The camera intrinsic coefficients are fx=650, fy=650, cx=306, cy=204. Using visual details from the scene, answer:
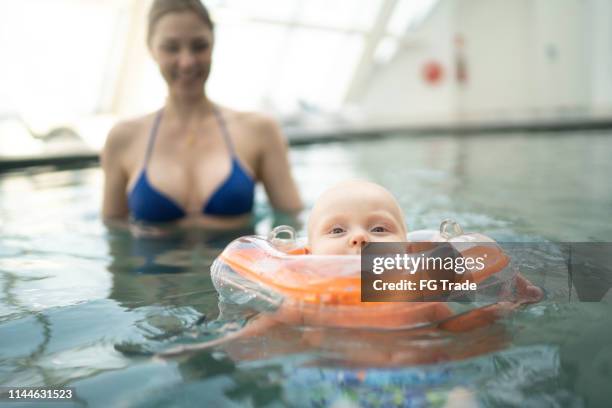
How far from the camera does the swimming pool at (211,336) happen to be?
1.21 metres

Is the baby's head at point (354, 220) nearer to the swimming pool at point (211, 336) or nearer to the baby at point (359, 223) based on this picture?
the baby at point (359, 223)

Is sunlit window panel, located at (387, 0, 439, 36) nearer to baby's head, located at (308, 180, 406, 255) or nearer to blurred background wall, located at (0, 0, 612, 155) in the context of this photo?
blurred background wall, located at (0, 0, 612, 155)

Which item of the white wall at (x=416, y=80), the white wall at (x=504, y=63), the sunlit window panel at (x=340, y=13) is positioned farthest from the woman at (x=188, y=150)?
the white wall at (x=416, y=80)

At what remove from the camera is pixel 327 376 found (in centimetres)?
124

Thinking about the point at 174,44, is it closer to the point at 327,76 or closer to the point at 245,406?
the point at 245,406

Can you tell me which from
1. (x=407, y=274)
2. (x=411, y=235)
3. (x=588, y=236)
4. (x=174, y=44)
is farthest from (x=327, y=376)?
(x=174, y=44)

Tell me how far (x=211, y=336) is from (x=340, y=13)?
1543cm

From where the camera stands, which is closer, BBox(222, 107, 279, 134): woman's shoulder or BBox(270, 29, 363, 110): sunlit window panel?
BBox(222, 107, 279, 134): woman's shoulder

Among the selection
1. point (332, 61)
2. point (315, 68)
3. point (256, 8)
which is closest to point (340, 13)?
point (315, 68)

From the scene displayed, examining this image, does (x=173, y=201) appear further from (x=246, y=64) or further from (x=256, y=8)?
(x=246, y=64)

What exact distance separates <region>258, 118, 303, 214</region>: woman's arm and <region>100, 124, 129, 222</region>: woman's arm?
0.65 meters

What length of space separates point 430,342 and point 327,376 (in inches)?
9.9

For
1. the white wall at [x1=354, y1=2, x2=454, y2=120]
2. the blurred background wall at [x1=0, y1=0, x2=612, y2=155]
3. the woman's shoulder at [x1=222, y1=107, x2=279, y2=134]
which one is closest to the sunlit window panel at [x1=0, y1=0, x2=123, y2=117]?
the blurred background wall at [x1=0, y1=0, x2=612, y2=155]

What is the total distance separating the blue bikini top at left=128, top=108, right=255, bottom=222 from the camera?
291cm
